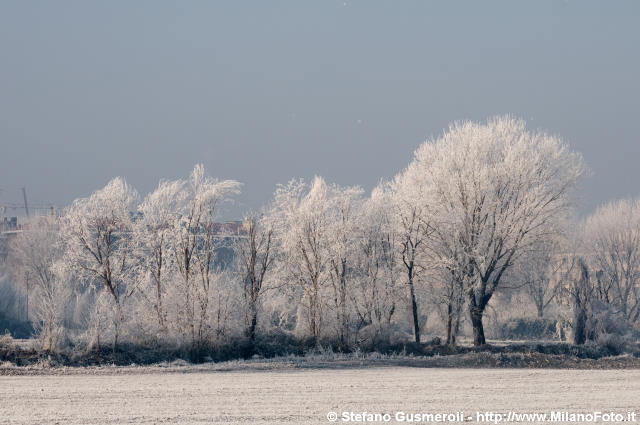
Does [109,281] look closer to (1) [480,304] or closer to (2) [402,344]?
(2) [402,344]

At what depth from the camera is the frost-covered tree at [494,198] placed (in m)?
35.0

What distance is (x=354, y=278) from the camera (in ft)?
117

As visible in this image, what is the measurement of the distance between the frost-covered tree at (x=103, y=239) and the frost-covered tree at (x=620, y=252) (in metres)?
37.7

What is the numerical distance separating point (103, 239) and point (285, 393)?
50.7 ft

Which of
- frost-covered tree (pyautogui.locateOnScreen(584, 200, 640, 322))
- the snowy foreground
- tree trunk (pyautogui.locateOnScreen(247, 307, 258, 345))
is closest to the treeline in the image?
tree trunk (pyautogui.locateOnScreen(247, 307, 258, 345))

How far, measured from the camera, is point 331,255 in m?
34.4

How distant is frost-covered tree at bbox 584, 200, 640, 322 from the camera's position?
56312 mm

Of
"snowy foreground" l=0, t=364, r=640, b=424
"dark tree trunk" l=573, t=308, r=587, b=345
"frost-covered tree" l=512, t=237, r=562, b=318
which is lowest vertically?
"snowy foreground" l=0, t=364, r=640, b=424

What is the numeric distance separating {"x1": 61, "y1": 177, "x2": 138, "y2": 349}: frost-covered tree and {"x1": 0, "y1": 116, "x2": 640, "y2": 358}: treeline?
0.07m

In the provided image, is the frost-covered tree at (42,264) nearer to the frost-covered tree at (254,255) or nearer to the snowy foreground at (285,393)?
the snowy foreground at (285,393)

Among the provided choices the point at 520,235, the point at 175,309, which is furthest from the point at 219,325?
the point at 520,235

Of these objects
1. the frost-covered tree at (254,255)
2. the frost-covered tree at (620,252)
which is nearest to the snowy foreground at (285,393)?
the frost-covered tree at (254,255)

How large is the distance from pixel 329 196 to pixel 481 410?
64.9ft

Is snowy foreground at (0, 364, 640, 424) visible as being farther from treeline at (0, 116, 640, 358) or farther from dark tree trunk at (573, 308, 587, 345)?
dark tree trunk at (573, 308, 587, 345)
